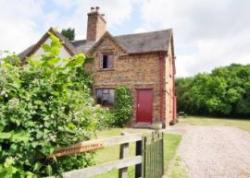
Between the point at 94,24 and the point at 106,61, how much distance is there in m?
4.28

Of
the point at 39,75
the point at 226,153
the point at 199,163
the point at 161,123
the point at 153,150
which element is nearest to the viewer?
the point at 39,75

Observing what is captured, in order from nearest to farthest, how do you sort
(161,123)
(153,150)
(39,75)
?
1. (39,75)
2. (153,150)
3. (161,123)

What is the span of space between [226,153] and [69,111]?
9723 millimetres

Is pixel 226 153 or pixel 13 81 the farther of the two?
pixel 226 153

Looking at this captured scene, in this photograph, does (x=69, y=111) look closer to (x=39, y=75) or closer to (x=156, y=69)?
(x=39, y=75)

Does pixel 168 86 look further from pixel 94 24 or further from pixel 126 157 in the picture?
pixel 126 157

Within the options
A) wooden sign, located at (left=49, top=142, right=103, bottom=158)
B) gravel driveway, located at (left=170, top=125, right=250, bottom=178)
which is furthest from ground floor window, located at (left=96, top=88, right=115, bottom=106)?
wooden sign, located at (left=49, top=142, right=103, bottom=158)

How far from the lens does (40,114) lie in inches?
135

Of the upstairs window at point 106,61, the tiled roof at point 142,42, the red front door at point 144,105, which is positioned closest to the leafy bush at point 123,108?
the red front door at point 144,105

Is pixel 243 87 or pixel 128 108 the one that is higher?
pixel 243 87

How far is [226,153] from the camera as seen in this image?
39.3ft

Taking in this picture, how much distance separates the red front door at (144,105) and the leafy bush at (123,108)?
60cm

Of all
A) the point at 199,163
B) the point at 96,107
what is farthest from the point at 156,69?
the point at 96,107

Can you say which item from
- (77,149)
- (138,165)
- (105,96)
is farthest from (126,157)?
(105,96)
